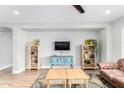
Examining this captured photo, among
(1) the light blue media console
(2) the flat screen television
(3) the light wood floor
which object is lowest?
(3) the light wood floor

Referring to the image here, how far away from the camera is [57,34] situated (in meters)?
8.47

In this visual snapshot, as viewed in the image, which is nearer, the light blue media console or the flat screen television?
the light blue media console

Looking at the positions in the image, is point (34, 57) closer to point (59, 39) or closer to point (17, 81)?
point (59, 39)

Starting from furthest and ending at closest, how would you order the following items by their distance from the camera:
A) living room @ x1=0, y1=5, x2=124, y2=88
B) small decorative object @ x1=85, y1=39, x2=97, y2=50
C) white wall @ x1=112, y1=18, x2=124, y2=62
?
small decorative object @ x1=85, y1=39, x2=97, y2=50, white wall @ x1=112, y1=18, x2=124, y2=62, living room @ x1=0, y1=5, x2=124, y2=88

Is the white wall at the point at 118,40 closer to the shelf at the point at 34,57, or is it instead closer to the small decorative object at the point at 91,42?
A: the small decorative object at the point at 91,42

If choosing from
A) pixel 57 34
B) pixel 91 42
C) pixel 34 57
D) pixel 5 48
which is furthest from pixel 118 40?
pixel 5 48

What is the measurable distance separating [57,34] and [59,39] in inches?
11.8

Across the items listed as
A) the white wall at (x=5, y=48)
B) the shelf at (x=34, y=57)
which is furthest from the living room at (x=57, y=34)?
the shelf at (x=34, y=57)

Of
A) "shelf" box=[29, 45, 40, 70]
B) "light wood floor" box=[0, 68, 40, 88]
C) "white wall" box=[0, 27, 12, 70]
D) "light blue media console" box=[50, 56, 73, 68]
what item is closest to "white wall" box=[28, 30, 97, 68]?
"shelf" box=[29, 45, 40, 70]

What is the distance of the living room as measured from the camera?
545cm

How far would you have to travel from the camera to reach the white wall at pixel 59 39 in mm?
8469

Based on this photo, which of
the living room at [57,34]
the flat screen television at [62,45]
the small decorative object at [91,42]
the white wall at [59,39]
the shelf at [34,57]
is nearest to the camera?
the living room at [57,34]

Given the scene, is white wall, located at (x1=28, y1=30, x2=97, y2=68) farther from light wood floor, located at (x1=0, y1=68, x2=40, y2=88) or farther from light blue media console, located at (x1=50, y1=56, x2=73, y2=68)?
light wood floor, located at (x1=0, y1=68, x2=40, y2=88)
